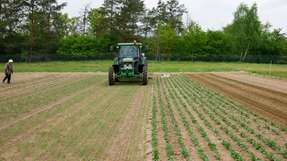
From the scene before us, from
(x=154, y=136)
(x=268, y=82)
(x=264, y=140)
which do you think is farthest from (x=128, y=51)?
(x=264, y=140)

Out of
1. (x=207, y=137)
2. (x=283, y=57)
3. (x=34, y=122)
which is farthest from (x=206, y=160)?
(x=283, y=57)

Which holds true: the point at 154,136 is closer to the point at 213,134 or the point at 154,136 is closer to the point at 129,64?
the point at 213,134

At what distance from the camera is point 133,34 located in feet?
206

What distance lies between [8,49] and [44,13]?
26.4 ft

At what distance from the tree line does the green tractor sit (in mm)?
36293

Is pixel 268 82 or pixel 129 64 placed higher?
pixel 129 64

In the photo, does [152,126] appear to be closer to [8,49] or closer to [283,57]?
[8,49]

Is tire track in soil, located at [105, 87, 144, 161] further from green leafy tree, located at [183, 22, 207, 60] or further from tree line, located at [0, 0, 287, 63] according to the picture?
green leafy tree, located at [183, 22, 207, 60]

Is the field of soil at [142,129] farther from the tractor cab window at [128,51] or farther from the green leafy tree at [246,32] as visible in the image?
the green leafy tree at [246,32]

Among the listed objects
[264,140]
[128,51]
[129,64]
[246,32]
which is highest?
[246,32]

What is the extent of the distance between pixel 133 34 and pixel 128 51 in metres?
43.4

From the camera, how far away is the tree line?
176 feet

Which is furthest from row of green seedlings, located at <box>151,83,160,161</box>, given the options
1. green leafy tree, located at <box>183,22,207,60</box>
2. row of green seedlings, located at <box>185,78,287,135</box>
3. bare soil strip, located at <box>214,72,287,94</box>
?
green leafy tree, located at <box>183,22,207,60</box>

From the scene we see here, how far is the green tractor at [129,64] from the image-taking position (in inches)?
757
